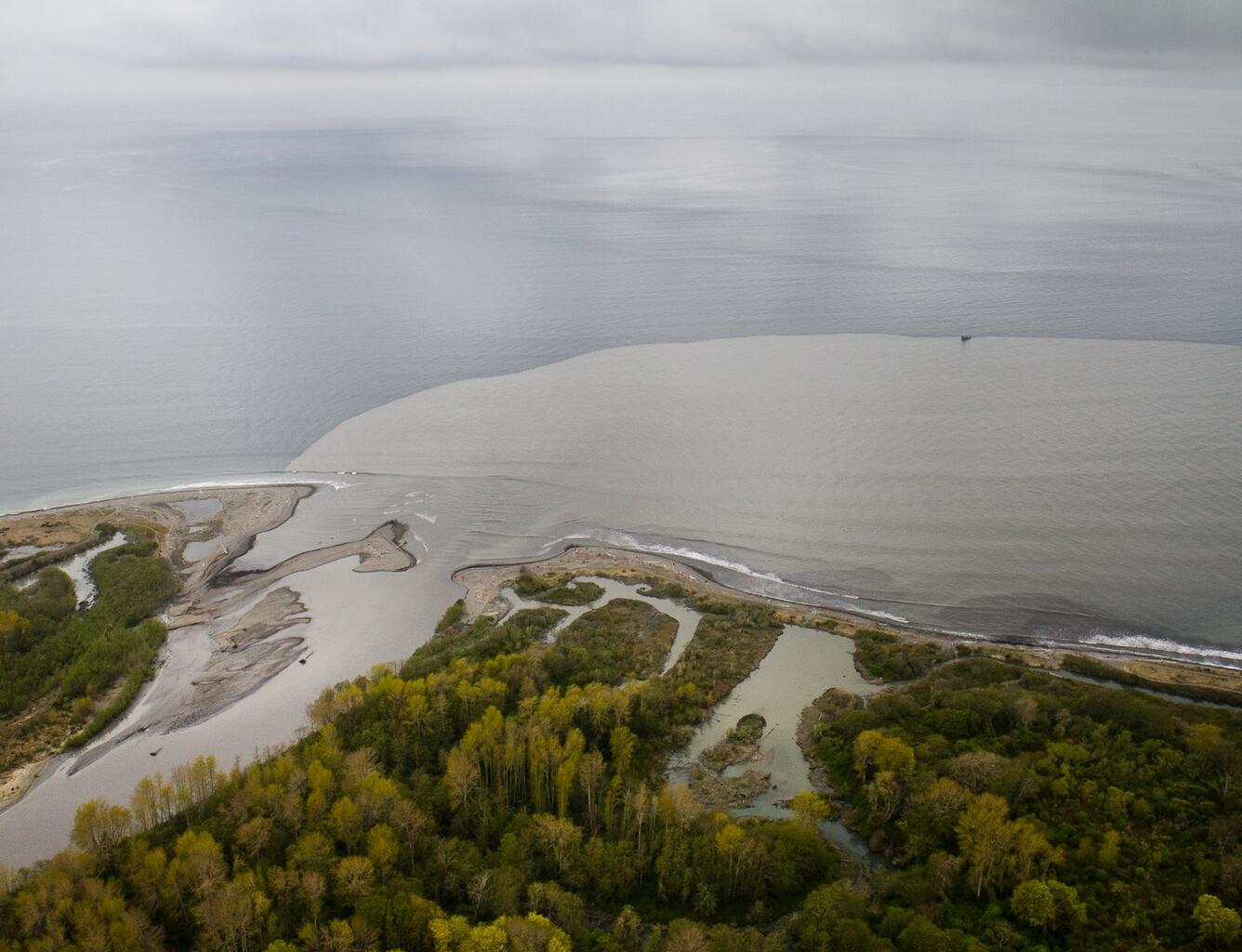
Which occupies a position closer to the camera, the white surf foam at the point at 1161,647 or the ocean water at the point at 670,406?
the white surf foam at the point at 1161,647

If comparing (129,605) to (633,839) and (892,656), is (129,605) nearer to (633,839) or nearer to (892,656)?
(633,839)

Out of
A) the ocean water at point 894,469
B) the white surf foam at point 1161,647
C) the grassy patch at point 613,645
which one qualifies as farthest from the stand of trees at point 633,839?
the ocean water at point 894,469

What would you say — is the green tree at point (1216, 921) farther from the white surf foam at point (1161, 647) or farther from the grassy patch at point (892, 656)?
the white surf foam at point (1161, 647)

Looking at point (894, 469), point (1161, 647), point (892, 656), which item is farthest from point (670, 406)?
point (1161, 647)

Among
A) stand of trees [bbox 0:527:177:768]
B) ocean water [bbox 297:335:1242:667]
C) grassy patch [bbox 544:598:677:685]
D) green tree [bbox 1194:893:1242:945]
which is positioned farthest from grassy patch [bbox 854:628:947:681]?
stand of trees [bbox 0:527:177:768]

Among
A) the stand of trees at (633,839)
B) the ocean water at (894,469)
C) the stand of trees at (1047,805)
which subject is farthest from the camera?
the ocean water at (894,469)

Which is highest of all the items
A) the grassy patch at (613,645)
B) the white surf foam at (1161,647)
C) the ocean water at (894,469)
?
the ocean water at (894,469)

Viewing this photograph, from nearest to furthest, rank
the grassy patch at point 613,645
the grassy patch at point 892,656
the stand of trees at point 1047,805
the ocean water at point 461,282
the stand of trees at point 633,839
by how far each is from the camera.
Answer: the stand of trees at point 633,839, the stand of trees at point 1047,805, the grassy patch at point 613,645, the grassy patch at point 892,656, the ocean water at point 461,282

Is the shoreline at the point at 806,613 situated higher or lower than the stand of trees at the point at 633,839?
higher
